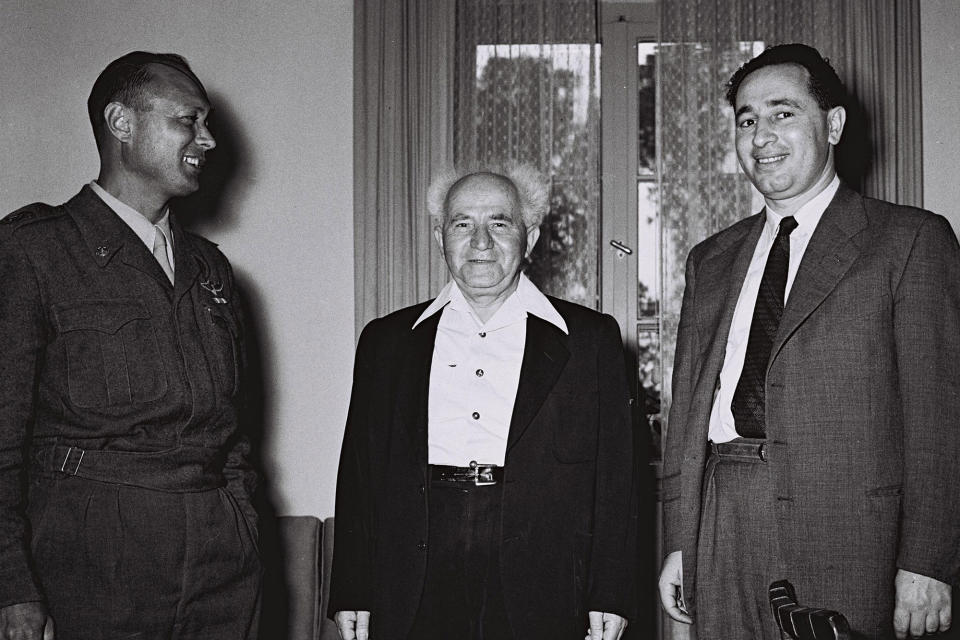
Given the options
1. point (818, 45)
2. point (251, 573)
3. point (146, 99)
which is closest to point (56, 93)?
point (146, 99)

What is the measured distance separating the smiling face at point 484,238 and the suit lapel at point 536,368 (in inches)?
5.8

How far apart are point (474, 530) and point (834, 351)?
985mm

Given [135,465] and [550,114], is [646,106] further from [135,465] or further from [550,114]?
[135,465]

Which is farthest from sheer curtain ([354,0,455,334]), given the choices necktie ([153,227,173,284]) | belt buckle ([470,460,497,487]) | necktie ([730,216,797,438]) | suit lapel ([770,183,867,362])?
suit lapel ([770,183,867,362])

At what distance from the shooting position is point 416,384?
2.64m

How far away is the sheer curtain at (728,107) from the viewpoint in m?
4.00

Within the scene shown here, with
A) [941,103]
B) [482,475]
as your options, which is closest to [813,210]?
[482,475]

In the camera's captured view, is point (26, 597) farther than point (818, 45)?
No

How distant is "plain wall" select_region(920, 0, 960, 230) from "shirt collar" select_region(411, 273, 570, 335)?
7.15 feet

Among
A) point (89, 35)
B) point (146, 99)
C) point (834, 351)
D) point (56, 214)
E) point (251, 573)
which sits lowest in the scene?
point (251, 573)

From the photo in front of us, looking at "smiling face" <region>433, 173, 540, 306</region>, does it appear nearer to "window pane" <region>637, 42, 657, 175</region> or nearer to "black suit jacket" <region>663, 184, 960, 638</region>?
"black suit jacket" <region>663, 184, 960, 638</region>

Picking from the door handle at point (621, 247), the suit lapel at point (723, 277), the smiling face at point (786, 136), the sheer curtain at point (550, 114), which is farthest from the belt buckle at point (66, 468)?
the door handle at point (621, 247)

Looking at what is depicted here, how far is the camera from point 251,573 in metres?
A: 2.53

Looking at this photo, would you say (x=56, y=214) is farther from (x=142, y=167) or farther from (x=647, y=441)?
(x=647, y=441)
